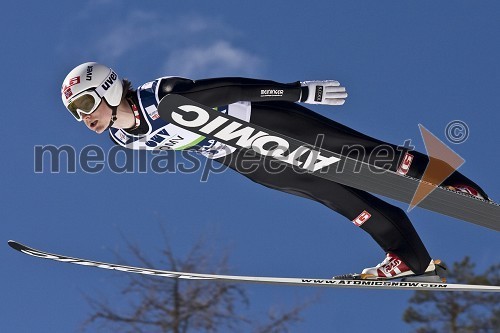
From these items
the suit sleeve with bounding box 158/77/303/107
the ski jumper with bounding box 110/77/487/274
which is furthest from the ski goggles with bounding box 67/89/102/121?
the suit sleeve with bounding box 158/77/303/107

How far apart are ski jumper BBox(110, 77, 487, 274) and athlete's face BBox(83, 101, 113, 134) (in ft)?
0.59

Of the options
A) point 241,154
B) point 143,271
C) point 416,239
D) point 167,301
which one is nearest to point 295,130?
point 241,154

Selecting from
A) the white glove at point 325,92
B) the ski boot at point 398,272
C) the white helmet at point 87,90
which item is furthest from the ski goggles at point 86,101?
the ski boot at point 398,272

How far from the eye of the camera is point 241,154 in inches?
253

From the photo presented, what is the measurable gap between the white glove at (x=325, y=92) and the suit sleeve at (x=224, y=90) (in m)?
0.21

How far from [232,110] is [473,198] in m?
2.02

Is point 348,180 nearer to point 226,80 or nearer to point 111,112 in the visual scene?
point 226,80

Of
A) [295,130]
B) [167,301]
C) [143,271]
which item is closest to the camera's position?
[295,130]

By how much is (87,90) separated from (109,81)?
0.18 meters

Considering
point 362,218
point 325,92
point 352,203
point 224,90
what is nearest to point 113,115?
point 224,90

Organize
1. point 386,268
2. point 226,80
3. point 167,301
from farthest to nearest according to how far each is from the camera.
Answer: point 167,301
point 386,268
point 226,80

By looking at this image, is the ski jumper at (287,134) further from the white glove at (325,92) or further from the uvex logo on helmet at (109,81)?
the uvex logo on helmet at (109,81)

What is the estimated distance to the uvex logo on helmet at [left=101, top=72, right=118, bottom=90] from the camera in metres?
6.00

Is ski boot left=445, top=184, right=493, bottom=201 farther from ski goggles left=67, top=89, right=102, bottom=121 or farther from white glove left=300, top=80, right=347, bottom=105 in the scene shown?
ski goggles left=67, top=89, right=102, bottom=121
